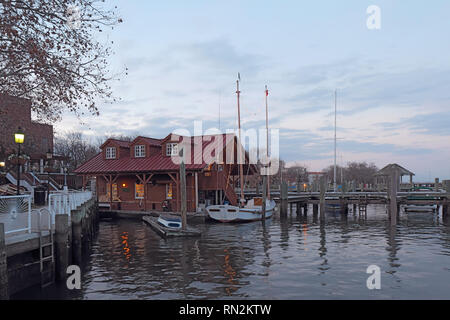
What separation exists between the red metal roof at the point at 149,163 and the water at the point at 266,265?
8.43 meters

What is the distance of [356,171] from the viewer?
15575 centimetres

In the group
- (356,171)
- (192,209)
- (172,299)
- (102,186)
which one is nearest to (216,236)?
(192,209)

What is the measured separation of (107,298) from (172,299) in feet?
6.77

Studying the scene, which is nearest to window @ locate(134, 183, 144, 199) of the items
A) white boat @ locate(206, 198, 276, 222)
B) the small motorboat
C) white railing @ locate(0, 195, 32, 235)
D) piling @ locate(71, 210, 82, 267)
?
white boat @ locate(206, 198, 276, 222)

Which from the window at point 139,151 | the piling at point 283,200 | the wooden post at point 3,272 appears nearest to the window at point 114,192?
the window at point 139,151

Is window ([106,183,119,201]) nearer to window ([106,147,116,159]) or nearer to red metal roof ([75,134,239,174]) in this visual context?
red metal roof ([75,134,239,174])

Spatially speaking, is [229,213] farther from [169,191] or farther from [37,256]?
[37,256]

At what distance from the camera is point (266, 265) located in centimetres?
1605

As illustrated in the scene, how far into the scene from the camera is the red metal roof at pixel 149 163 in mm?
33281

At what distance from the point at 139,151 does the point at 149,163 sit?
3150 mm

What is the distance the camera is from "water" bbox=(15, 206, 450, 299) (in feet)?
40.5

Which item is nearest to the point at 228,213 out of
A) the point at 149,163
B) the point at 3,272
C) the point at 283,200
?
the point at 283,200
